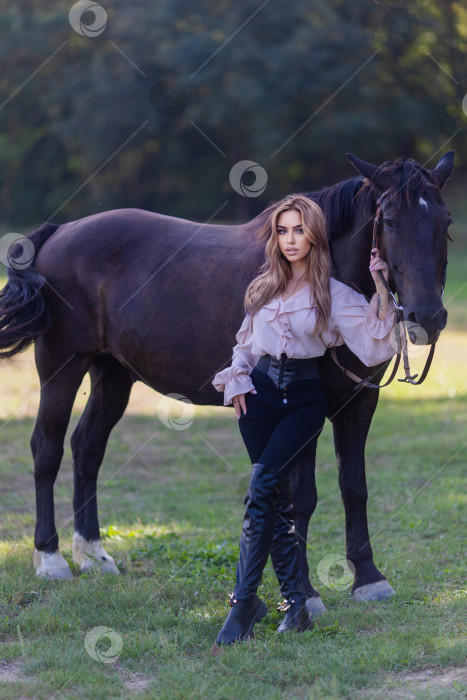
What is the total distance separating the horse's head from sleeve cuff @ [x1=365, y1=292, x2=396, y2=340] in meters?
0.09

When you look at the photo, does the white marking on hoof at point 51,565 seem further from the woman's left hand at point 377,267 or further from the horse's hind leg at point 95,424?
the woman's left hand at point 377,267

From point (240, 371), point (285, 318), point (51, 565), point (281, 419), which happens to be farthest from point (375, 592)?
point (51, 565)

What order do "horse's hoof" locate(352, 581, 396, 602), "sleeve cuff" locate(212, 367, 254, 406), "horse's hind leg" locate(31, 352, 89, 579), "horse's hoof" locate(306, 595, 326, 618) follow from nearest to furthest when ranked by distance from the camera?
"sleeve cuff" locate(212, 367, 254, 406), "horse's hoof" locate(306, 595, 326, 618), "horse's hoof" locate(352, 581, 396, 602), "horse's hind leg" locate(31, 352, 89, 579)

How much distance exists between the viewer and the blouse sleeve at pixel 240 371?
374 centimetres

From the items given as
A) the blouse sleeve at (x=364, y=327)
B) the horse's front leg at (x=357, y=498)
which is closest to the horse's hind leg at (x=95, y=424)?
the horse's front leg at (x=357, y=498)

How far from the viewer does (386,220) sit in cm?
371

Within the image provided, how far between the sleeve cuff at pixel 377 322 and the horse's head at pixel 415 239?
9 cm

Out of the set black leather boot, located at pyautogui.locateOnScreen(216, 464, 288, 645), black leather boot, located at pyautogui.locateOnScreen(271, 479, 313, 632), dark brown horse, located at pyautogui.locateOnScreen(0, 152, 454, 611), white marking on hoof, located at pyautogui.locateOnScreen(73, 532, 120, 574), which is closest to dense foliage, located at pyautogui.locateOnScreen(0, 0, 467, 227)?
dark brown horse, located at pyautogui.locateOnScreen(0, 152, 454, 611)

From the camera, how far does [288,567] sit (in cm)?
378

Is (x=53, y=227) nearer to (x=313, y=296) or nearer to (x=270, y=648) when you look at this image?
(x=313, y=296)

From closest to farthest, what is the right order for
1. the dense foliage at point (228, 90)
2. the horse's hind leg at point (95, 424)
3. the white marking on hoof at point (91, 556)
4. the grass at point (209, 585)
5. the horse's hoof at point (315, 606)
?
the grass at point (209, 585) < the horse's hoof at point (315, 606) < the white marking on hoof at point (91, 556) < the horse's hind leg at point (95, 424) < the dense foliage at point (228, 90)

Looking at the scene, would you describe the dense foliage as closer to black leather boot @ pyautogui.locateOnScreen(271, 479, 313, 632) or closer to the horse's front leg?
the horse's front leg

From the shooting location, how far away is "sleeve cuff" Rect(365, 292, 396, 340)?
12.0 feet

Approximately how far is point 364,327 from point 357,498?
117 cm
